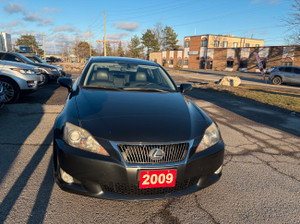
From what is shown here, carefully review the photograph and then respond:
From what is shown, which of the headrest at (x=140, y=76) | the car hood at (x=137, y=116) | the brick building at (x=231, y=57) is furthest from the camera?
the brick building at (x=231, y=57)

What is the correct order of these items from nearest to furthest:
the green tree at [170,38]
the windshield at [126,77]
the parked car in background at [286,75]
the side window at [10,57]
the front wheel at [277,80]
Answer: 1. the windshield at [126,77]
2. the side window at [10,57]
3. the parked car in background at [286,75]
4. the front wheel at [277,80]
5. the green tree at [170,38]

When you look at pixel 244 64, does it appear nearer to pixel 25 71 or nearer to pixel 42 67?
pixel 42 67

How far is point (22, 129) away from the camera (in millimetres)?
4273

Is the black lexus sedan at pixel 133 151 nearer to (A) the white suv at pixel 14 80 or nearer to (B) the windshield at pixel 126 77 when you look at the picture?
(B) the windshield at pixel 126 77

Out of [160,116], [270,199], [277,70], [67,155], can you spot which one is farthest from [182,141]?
[277,70]

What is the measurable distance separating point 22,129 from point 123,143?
335cm

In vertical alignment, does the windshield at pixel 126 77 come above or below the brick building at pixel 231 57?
below

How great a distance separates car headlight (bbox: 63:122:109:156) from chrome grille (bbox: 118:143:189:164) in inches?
7.2

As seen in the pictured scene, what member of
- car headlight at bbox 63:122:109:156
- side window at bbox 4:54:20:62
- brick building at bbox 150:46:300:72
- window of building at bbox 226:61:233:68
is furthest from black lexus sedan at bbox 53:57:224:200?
window of building at bbox 226:61:233:68

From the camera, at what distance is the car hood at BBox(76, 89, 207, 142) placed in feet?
6.50

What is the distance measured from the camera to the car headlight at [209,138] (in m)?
2.10

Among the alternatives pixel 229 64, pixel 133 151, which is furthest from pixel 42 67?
pixel 229 64

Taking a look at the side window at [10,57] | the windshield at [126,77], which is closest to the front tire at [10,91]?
the side window at [10,57]

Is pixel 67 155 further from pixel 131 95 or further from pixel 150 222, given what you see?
pixel 131 95
